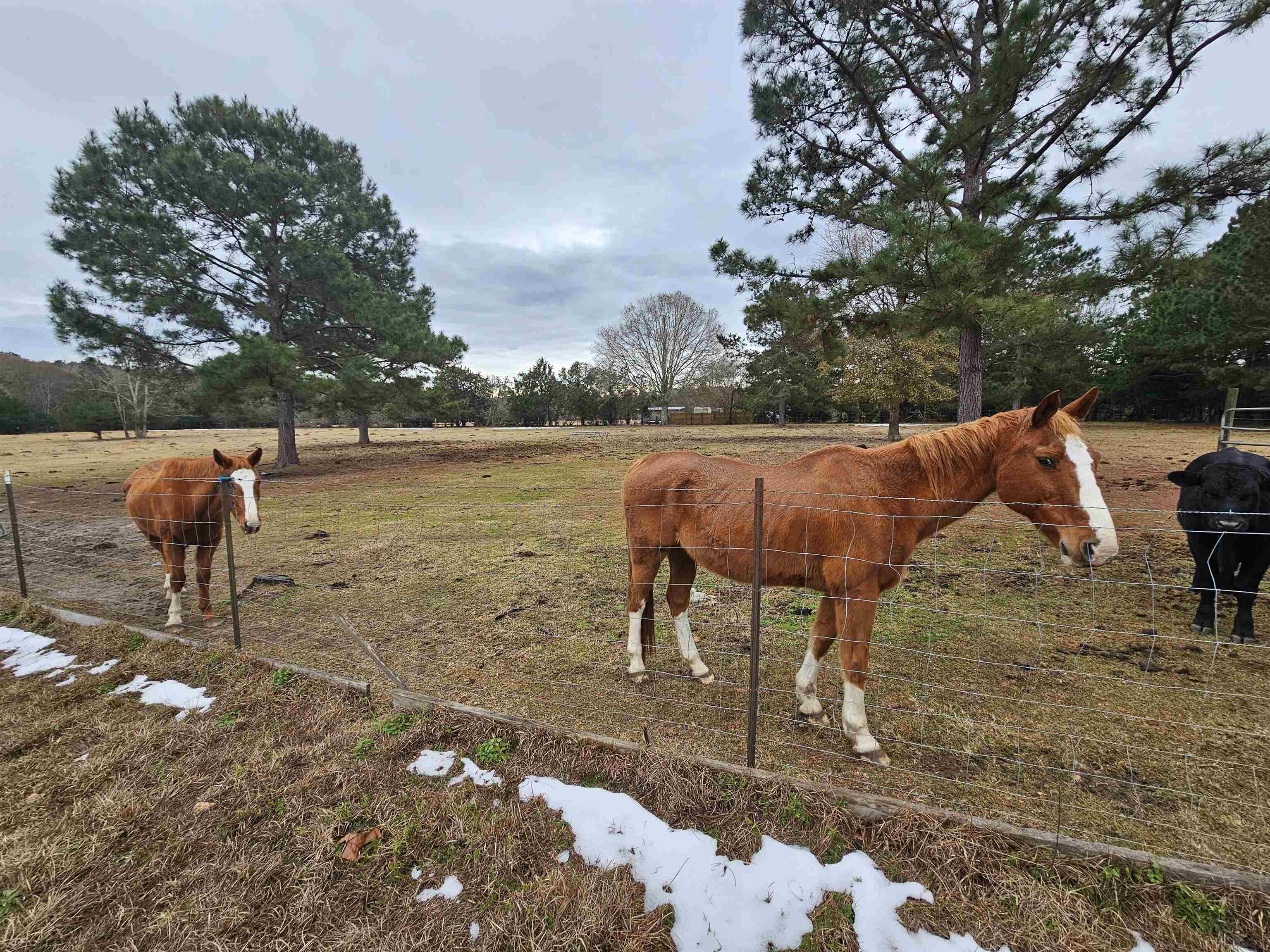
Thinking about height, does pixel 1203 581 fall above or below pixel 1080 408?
below

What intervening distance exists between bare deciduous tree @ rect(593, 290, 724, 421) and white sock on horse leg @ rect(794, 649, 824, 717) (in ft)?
120

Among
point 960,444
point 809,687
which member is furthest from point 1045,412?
point 809,687

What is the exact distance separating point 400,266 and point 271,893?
2272 cm

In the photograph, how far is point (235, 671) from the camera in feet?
11.0

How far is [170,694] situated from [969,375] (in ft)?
37.2

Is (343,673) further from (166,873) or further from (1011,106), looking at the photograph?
(1011,106)

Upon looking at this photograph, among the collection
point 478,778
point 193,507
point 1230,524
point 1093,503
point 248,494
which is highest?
point 1093,503

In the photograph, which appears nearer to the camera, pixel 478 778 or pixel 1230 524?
pixel 478 778

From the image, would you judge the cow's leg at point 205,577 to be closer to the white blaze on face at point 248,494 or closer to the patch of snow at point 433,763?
the white blaze on face at point 248,494

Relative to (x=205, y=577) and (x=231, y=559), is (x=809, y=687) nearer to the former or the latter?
(x=231, y=559)

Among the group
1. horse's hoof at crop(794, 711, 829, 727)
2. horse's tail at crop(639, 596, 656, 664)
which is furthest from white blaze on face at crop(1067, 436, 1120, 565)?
horse's tail at crop(639, 596, 656, 664)

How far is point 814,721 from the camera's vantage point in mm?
2867

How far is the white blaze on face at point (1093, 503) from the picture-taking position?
2125 mm

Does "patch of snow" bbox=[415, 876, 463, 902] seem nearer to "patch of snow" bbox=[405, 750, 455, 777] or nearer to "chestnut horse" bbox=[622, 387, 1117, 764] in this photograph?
"patch of snow" bbox=[405, 750, 455, 777]
